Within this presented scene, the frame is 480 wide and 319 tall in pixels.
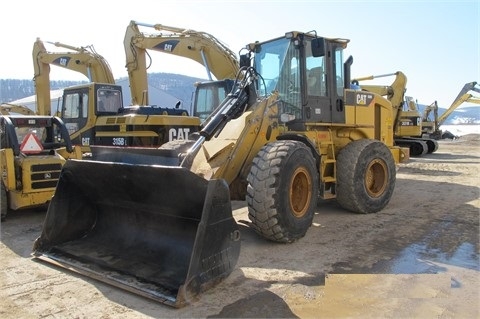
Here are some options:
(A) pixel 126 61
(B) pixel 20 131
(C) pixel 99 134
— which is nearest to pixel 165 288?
(C) pixel 99 134

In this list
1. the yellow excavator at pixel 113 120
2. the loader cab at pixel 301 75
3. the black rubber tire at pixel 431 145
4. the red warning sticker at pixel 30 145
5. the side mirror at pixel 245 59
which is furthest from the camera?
the black rubber tire at pixel 431 145

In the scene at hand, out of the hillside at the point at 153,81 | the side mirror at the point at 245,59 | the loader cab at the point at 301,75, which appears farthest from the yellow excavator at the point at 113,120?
the hillside at the point at 153,81

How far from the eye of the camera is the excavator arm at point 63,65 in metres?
13.9

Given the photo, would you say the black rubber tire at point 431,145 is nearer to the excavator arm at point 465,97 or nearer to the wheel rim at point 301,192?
the excavator arm at point 465,97

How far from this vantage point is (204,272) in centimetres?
367

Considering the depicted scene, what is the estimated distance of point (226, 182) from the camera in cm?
411

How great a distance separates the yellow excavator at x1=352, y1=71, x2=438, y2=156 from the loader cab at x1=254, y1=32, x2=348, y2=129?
31.8ft

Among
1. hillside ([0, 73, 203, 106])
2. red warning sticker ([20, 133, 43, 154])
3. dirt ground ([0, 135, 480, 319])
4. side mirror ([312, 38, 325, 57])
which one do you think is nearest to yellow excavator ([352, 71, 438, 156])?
side mirror ([312, 38, 325, 57])

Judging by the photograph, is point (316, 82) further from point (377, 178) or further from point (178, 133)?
point (178, 133)

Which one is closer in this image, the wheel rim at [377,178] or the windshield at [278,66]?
the windshield at [278,66]

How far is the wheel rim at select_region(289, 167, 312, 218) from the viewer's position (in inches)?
209

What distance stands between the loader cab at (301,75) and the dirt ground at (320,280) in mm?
1645

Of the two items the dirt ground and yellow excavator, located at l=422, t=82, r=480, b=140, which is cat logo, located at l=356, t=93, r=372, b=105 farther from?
yellow excavator, located at l=422, t=82, r=480, b=140

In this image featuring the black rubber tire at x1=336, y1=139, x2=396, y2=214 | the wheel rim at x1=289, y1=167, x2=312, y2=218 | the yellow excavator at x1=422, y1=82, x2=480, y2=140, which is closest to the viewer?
the wheel rim at x1=289, y1=167, x2=312, y2=218
